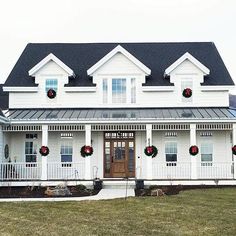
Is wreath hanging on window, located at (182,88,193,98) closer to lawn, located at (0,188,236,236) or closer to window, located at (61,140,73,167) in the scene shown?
window, located at (61,140,73,167)

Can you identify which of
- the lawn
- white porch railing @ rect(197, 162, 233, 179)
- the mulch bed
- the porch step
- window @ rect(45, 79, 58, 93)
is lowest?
the lawn

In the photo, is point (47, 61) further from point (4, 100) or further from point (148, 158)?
point (148, 158)

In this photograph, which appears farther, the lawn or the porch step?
the porch step

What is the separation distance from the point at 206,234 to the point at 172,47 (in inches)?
781

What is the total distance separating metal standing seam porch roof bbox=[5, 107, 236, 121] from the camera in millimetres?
21859

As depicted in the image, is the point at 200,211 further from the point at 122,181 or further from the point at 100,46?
the point at 100,46

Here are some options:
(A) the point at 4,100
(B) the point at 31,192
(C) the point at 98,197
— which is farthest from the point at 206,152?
(A) the point at 4,100

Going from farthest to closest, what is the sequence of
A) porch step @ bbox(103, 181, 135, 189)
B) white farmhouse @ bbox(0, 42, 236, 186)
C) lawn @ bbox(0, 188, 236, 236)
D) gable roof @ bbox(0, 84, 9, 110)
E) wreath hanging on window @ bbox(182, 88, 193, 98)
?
gable roof @ bbox(0, 84, 9, 110), wreath hanging on window @ bbox(182, 88, 193, 98), white farmhouse @ bbox(0, 42, 236, 186), porch step @ bbox(103, 181, 135, 189), lawn @ bbox(0, 188, 236, 236)

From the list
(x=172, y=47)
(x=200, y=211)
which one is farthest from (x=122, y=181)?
(x=172, y=47)

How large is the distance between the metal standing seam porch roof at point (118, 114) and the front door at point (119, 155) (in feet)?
4.51

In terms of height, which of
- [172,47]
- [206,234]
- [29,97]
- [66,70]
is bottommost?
[206,234]

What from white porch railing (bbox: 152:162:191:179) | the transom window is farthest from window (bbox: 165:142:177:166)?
the transom window

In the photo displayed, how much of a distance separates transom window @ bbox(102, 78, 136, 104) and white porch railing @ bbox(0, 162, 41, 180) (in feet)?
18.2

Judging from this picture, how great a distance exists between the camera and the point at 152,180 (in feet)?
69.1
